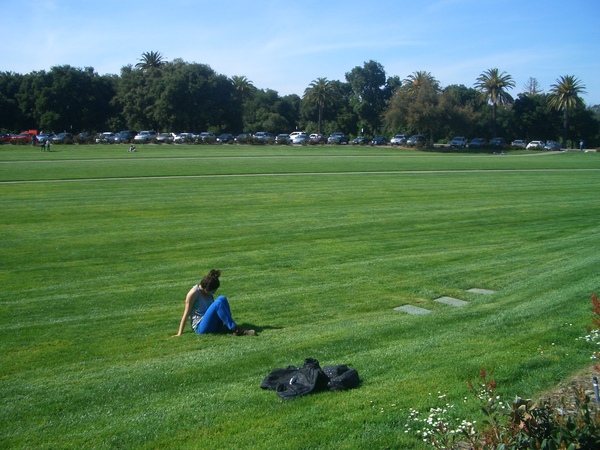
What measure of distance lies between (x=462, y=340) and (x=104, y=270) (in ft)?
33.0

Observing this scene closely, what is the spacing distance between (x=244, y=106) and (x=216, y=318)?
112936 millimetres

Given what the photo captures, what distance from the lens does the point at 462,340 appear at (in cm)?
862

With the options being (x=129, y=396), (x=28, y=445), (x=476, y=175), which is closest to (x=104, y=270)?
(x=129, y=396)

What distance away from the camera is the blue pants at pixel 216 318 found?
10.1m

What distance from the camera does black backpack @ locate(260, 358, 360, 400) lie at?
671 centimetres

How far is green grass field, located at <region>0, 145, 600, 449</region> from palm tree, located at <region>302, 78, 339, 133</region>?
89216mm

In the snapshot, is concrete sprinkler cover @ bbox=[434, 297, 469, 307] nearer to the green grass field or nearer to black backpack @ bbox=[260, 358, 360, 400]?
the green grass field

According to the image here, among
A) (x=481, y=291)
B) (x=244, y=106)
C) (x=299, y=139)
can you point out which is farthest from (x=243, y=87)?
(x=481, y=291)

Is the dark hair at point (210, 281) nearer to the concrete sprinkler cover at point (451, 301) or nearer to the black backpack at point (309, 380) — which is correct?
the black backpack at point (309, 380)

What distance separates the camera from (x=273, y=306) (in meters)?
12.2

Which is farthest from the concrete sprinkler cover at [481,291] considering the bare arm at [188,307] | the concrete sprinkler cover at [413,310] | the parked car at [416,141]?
the parked car at [416,141]

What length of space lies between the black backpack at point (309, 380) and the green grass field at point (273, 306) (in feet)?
0.49

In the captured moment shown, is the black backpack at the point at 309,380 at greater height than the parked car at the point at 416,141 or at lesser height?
lesser

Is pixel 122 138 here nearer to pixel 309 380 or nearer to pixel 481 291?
pixel 481 291
